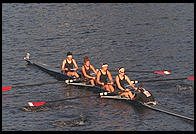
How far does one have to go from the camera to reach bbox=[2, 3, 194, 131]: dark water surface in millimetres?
41156

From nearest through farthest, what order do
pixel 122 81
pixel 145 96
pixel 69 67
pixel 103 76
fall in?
pixel 145 96
pixel 122 81
pixel 103 76
pixel 69 67

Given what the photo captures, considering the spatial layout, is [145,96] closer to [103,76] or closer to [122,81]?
[122,81]

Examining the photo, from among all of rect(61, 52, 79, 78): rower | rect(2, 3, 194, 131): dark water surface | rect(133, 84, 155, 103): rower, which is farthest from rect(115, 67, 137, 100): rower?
rect(61, 52, 79, 78): rower

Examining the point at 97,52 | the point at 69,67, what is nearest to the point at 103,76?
the point at 69,67

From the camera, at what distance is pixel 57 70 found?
2096 inches

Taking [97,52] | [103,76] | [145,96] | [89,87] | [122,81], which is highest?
[97,52]

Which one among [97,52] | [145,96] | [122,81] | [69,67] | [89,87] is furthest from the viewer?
[97,52]

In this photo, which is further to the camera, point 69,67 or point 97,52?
point 97,52

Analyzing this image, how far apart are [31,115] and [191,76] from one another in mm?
16144

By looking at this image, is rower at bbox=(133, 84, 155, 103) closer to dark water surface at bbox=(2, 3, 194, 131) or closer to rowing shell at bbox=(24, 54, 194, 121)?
rowing shell at bbox=(24, 54, 194, 121)

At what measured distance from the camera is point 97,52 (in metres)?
61.4

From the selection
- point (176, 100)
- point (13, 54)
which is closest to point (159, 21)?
point (13, 54)

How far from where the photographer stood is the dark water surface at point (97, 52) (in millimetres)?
41156

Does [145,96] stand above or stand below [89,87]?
below
